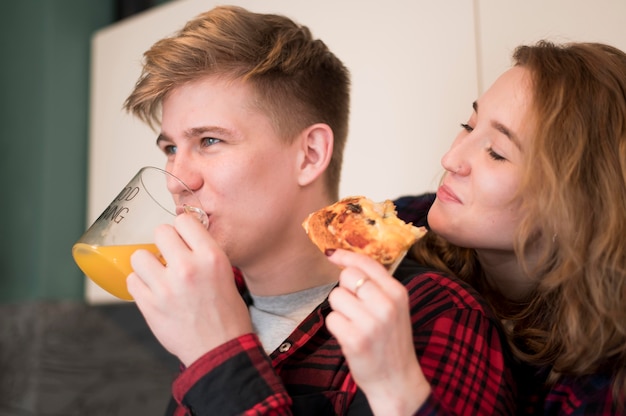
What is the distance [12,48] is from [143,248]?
1.47 m

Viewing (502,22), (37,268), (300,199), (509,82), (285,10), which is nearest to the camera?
(509,82)

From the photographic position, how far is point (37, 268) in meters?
2.03

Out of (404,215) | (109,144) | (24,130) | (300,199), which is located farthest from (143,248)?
(24,130)

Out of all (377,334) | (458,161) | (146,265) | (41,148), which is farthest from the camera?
(41,148)

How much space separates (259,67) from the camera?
1.17m

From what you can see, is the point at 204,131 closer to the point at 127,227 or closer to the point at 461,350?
the point at 127,227

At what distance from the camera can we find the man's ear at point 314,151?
120cm

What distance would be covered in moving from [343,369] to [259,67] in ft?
1.71

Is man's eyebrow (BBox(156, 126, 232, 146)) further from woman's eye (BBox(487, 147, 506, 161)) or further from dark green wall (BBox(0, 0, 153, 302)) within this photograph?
dark green wall (BBox(0, 0, 153, 302))

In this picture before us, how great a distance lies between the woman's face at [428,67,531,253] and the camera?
0.96m

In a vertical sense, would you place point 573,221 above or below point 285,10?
below

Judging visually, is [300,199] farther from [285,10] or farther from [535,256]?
[285,10]

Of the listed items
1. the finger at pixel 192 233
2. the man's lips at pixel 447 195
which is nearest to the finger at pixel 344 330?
the finger at pixel 192 233

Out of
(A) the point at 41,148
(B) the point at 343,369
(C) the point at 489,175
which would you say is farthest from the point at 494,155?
(A) the point at 41,148
